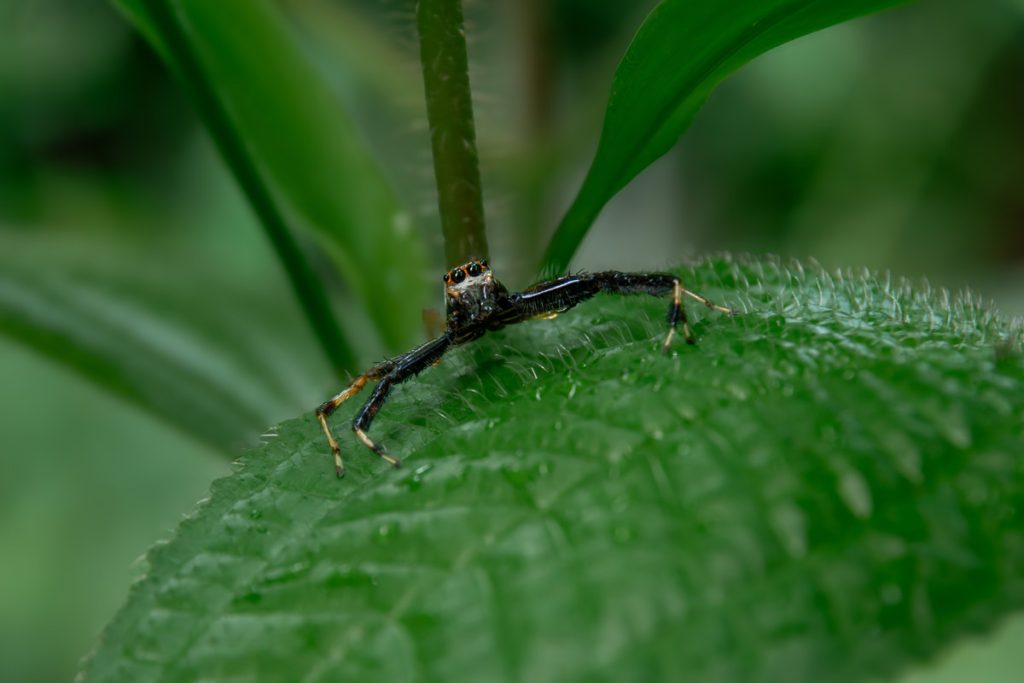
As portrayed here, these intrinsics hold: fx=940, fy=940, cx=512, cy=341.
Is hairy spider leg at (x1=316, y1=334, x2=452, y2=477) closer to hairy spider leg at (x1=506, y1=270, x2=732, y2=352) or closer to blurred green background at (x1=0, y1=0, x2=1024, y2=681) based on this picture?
hairy spider leg at (x1=506, y1=270, x2=732, y2=352)

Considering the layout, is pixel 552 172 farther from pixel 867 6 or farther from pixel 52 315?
pixel 867 6

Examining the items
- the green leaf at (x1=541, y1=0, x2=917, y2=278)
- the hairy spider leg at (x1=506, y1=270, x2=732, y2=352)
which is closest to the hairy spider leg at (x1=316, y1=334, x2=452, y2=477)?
the hairy spider leg at (x1=506, y1=270, x2=732, y2=352)

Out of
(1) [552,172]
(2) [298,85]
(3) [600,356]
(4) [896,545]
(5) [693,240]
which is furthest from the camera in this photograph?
(5) [693,240]

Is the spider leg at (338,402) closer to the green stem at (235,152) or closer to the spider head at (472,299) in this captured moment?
the spider head at (472,299)

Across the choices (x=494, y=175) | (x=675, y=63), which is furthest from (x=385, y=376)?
(x=494, y=175)

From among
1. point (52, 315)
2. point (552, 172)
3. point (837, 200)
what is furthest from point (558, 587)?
point (837, 200)

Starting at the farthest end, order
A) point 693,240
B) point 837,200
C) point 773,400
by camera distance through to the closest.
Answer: point 693,240 < point 837,200 < point 773,400

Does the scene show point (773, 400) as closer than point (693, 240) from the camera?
Yes
